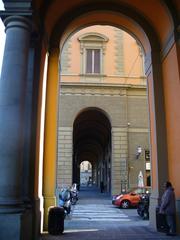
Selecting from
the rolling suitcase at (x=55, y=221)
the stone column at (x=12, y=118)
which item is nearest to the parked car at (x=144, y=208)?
the rolling suitcase at (x=55, y=221)

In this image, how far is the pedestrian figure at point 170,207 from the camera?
371 inches

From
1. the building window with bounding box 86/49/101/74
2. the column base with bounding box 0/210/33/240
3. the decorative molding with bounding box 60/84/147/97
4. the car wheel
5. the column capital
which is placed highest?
the building window with bounding box 86/49/101/74

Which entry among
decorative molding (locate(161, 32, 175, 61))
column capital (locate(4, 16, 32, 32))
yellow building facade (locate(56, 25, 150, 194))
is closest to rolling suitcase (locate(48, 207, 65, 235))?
column capital (locate(4, 16, 32, 32))

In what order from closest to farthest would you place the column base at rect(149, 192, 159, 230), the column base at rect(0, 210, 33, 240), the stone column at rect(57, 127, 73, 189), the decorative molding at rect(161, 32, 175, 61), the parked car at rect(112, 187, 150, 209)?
the column base at rect(0, 210, 33, 240)
the decorative molding at rect(161, 32, 175, 61)
the column base at rect(149, 192, 159, 230)
the parked car at rect(112, 187, 150, 209)
the stone column at rect(57, 127, 73, 189)

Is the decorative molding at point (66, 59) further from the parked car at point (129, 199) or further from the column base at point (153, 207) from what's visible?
the column base at point (153, 207)

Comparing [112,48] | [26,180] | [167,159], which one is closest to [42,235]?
[26,180]

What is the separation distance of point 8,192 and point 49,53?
6120 mm

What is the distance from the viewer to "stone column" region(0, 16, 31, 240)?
23.0ft

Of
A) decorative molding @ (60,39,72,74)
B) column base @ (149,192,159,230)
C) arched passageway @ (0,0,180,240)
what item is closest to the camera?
arched passageway @ (0,0,180,240)

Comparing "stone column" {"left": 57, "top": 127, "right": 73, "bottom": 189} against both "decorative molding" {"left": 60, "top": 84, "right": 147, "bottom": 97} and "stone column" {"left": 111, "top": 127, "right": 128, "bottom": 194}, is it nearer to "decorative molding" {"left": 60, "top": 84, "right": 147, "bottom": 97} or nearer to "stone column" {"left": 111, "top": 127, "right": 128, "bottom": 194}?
"decorative molding" {"left": 60, "top": 84, "right": 147, "bottom": 97}

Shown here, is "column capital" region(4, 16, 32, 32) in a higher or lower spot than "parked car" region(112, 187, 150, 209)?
higher

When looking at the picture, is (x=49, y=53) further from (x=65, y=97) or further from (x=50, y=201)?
(x=65, y=97)

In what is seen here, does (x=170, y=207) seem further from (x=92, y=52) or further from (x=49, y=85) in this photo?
(x=92, y=52)

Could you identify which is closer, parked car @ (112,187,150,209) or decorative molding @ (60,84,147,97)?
parked car @ (112,187,150,209)
